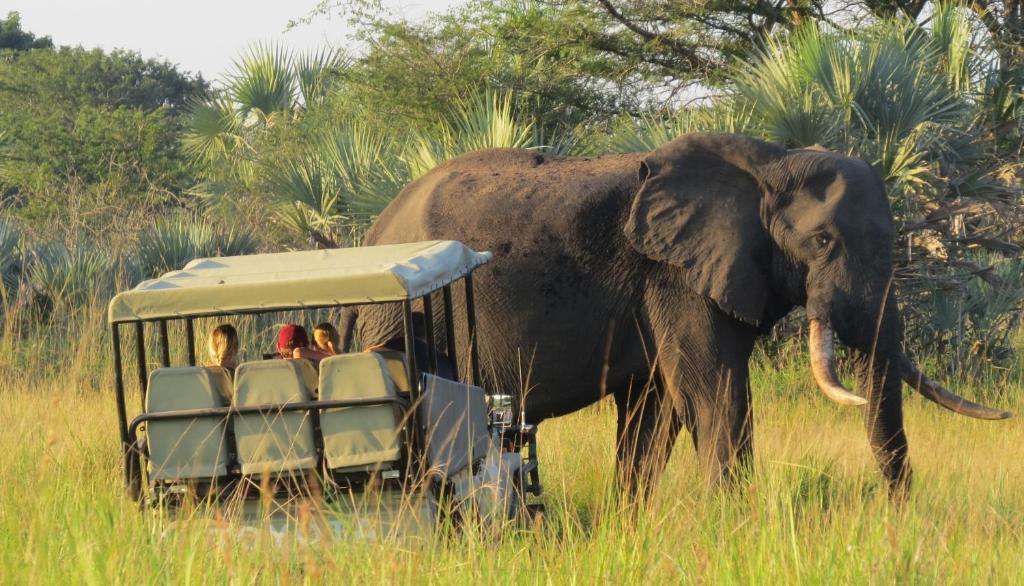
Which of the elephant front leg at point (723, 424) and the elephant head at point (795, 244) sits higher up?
the elephant head at point (795, 244)

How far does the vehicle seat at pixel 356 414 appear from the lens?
5.82 m

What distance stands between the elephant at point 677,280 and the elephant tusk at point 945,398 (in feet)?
0.05

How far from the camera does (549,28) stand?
20.1m

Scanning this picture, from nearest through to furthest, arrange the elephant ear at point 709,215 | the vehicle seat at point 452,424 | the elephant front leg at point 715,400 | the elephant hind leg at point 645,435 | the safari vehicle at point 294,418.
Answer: the safari vehicle at point 294,418, the vehicle seat at point 452,424, the elephant front leg at point 715,400, the elephant ear at point 709,215, the elephant hind leg at point 645,435

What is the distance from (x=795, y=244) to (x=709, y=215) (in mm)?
585

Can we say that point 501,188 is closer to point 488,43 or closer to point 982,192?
point 982,192

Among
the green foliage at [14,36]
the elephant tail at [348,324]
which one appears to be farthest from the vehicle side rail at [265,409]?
the green foliage at [14,36]

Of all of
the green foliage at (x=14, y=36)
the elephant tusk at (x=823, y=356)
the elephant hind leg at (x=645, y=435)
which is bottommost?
the elephant hind leg at (x=645, y=435)

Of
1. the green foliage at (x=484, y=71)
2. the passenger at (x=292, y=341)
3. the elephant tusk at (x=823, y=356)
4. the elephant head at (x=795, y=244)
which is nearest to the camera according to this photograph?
the passenger at (x=292, y=341)

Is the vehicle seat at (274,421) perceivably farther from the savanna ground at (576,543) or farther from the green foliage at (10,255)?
the green foliage at (10,255)

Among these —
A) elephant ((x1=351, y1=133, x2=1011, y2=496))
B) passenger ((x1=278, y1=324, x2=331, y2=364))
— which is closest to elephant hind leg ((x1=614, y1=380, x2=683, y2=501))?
elephant ((x1=351, y1=133, x2=1011, y2=496))

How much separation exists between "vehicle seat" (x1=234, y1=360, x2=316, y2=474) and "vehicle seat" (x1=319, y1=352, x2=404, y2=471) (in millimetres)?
95

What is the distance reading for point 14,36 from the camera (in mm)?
50469

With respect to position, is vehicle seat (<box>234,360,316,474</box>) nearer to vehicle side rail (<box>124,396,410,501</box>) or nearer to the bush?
vehicle side rail (<box>124,396,410,501</box>)
